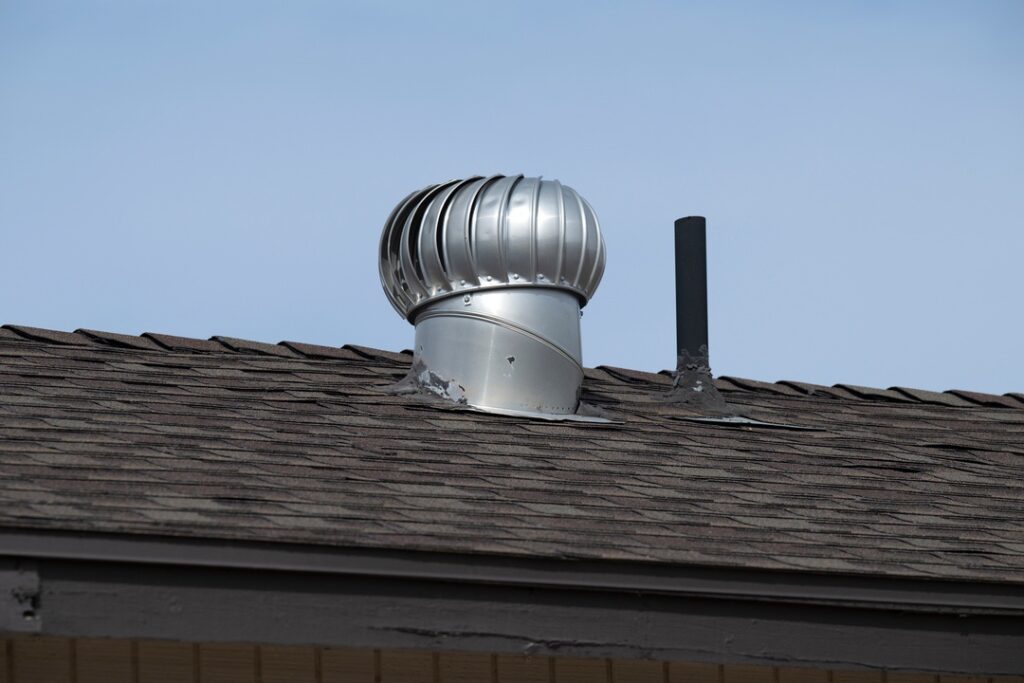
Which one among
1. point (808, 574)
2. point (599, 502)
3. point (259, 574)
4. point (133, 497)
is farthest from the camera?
point (599, 502)

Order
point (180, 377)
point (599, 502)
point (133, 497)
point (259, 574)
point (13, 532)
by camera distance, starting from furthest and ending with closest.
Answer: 1. point (180, 377)
2. point (599, 502)
3. point (133, 497)
4. point (259, 574)
5. point (13, 532)

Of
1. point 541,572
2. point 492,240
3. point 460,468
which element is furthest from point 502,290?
point 541,572

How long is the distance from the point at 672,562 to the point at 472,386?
2.76 m

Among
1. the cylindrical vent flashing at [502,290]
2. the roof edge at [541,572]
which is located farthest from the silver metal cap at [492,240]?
the roof edge at [541,572]

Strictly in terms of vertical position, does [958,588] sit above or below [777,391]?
below

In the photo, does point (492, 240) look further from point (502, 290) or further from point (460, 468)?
point (460, 468)

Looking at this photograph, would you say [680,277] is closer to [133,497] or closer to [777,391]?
[777,391]

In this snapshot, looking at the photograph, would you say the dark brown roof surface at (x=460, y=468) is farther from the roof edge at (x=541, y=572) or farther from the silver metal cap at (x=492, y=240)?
the silver metal cap at (x=492, y=240)

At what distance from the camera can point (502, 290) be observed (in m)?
7.64

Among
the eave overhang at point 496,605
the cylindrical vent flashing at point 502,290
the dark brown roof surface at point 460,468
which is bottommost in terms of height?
the eave overhang at point 496,605

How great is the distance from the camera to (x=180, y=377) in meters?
7.32

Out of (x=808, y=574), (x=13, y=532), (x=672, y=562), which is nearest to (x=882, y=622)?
(x=808, y=574)

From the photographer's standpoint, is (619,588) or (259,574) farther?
(619,588)

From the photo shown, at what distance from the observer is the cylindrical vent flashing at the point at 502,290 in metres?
7.53
